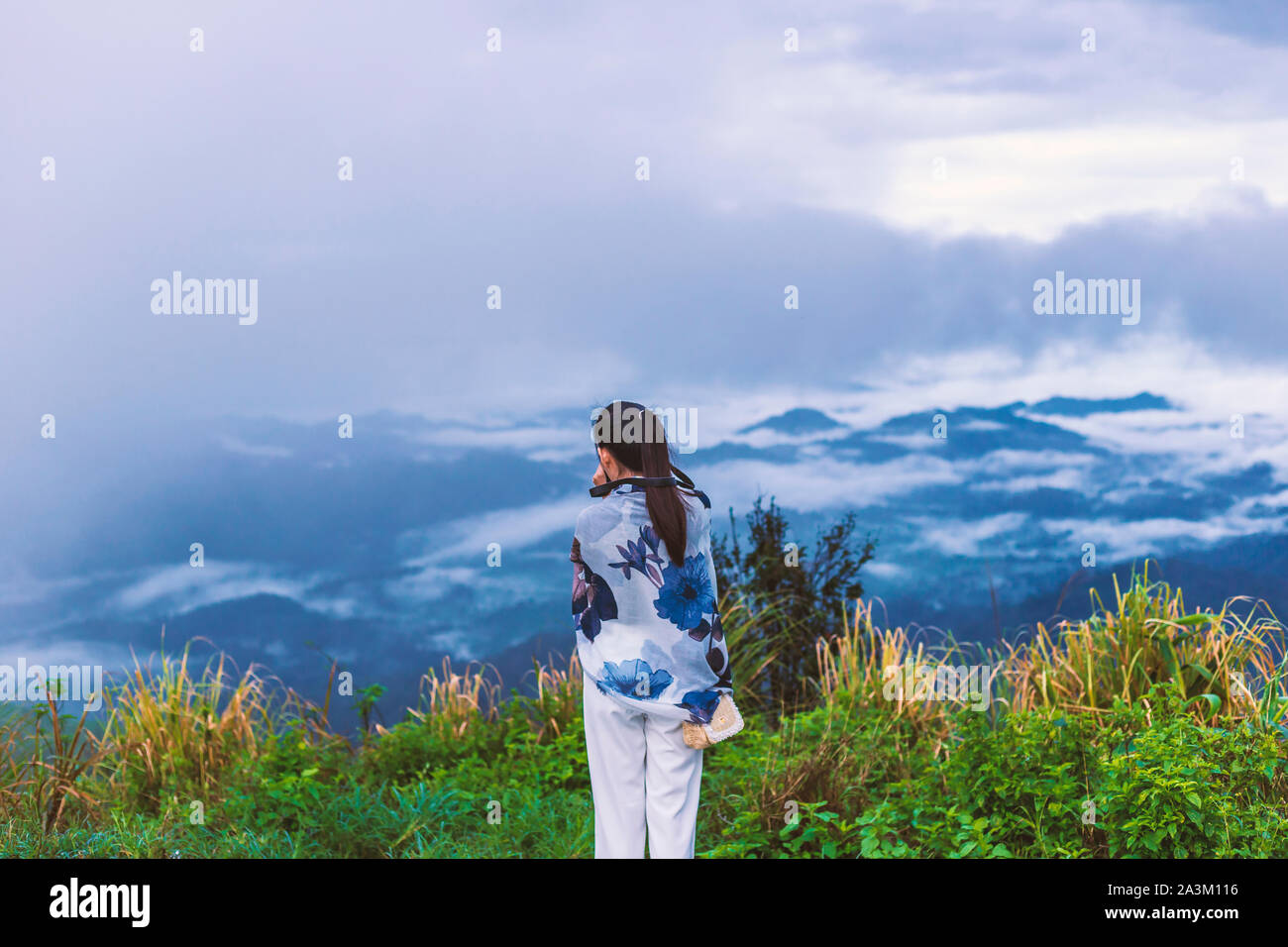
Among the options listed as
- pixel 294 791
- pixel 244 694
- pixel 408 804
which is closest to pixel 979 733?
pixel 408 804

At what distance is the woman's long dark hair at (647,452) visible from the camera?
3.81m

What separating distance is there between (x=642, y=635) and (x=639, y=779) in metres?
0.52

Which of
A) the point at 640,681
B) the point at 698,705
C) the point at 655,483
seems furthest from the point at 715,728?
the point at 655,483

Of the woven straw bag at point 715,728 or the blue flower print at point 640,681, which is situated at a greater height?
the blue flower print at point 640,681

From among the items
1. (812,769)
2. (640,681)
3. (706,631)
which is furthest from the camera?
(812,769)

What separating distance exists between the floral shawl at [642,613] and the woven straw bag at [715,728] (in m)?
0.02

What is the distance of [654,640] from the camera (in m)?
3.82

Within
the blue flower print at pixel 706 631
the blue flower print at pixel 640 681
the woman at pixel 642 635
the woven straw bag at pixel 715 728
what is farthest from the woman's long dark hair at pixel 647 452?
the woven straw bag at pixel 715 728

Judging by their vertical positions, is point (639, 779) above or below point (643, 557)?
below

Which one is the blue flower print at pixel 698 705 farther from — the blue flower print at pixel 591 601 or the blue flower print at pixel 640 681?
the blue flower print at pixel 591 601

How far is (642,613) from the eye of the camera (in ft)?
12.6

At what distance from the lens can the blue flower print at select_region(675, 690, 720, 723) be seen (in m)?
3.80

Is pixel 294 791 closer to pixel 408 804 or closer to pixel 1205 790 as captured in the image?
pixel 408 804

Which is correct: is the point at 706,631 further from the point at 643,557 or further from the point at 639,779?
the point at 639,779
